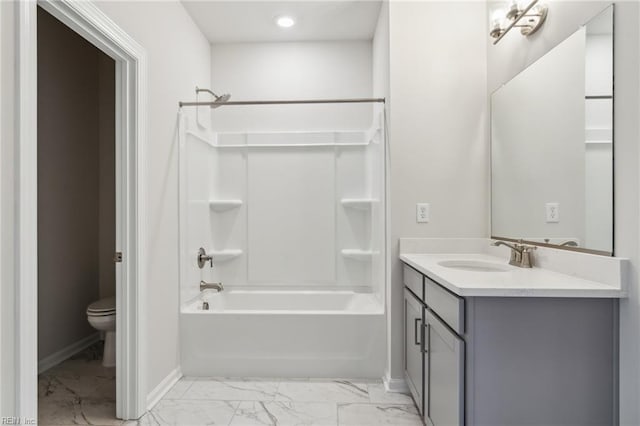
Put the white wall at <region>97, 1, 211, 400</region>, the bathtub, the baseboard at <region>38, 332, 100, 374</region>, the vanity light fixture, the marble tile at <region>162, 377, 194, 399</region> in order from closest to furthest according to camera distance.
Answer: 1. the vanity light fixture
2. the white wall at <region>97, 1, 211, 400</region>
3. the marble tile at <region>162, 377, 194, 399</region>
4. the bathtub
5. the baseboard at <region>38, 332, 100, 374</region>

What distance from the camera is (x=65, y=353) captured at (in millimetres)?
2746

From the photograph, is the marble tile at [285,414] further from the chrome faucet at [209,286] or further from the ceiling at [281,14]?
the ceiling at [281,14]

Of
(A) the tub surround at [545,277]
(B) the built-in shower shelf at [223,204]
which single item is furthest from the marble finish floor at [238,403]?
(B) the built-in shower shelf at [223,204]

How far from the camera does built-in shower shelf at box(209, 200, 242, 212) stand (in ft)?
10.2

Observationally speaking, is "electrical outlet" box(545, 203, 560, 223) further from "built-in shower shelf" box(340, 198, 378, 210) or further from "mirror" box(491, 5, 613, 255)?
"built-in shower shelf" box(340, 198, 378, 210)

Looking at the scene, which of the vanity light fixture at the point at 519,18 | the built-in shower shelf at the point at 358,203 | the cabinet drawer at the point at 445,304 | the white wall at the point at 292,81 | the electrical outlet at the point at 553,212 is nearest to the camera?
the cabinet drawer at the point at 445,304

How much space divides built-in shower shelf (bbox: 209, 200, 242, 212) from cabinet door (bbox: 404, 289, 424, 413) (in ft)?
5.64

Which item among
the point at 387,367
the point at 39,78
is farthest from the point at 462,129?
the point at 39,78

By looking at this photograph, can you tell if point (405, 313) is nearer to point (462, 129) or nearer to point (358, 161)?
point (462, 129)

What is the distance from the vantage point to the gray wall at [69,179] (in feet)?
8.57

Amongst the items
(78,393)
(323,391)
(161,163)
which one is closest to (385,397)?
(323,391)

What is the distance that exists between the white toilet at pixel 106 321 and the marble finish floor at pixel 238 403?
0.13 metres

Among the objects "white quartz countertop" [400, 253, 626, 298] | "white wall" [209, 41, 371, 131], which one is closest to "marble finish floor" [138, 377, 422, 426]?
"white quartz countertop" [400, 253, 626, 298]
